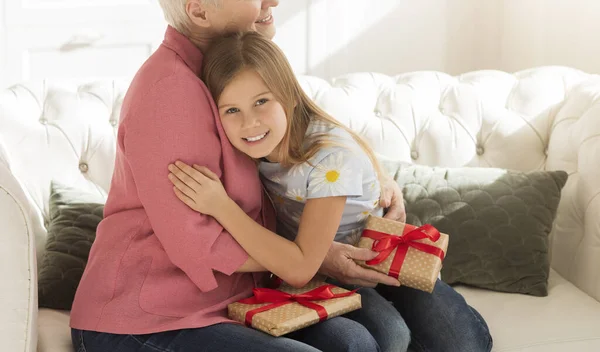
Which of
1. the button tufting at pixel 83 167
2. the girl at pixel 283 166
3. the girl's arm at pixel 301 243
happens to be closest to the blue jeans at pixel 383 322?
the girl at pixel 283 166

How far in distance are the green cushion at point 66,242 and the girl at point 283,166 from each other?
0.51 meters

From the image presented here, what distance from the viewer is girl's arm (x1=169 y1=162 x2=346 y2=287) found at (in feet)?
4.87

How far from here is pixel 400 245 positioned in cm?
173

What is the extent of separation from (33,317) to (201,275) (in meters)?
0.32

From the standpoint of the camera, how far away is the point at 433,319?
1734mm

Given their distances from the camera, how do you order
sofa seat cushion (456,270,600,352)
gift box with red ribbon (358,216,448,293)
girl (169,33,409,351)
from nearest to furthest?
girl (169,33,409,351)
gift box with red ribbon (358,216,448,293)
sofa seat cushion (456,270,600,352)

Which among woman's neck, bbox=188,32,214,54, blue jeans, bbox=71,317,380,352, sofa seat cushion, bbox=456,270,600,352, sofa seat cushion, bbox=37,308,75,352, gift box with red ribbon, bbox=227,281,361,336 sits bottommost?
sofa seat cushion, bbox=456,270,600,352

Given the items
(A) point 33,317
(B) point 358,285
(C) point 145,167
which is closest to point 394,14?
(B) point 358,285

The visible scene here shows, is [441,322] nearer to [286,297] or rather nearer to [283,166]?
[286,297]

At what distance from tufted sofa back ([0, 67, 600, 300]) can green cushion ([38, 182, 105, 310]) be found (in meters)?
0.08

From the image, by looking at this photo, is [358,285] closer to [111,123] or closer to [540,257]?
[540,257]

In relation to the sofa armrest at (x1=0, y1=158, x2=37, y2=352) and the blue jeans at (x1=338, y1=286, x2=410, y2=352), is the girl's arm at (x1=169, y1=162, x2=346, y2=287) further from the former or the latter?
the sofa armrest at (x1=0, y1=158, x2=37, y2=352)

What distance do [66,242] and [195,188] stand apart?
22.2 inches

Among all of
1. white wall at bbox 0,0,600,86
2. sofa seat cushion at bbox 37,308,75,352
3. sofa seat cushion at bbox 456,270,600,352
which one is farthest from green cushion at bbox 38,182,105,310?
white wall at bbox 0,0,600,86
